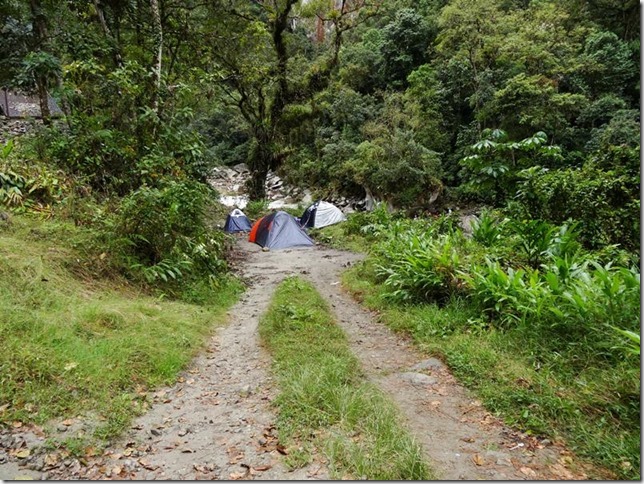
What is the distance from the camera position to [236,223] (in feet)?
60.4

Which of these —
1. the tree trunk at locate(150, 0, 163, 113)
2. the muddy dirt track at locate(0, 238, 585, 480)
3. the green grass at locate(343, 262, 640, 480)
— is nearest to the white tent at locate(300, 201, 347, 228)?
the tree trunk at locate(150, 0, 163, 113)

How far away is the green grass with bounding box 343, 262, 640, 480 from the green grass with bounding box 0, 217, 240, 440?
3.07m

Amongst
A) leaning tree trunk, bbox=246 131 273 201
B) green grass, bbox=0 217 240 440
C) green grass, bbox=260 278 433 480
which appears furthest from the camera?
leaning tree trunk, bbox=246 131 273 201

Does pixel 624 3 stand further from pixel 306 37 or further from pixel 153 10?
pixel 153 10

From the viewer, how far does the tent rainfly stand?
14.5 m

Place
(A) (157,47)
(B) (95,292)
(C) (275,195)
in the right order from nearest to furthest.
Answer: (B) (95,292) < (A) (157,47) < (C) (275,195)

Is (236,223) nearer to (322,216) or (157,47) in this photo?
(322,216)

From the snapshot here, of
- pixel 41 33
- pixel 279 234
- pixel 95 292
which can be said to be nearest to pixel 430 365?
pixel 95 292

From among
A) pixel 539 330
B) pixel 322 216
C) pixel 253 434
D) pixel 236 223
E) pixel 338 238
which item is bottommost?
pixel 338 238

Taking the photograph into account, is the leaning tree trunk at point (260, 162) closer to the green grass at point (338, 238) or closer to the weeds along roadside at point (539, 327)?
the green grass at point (338, 238)

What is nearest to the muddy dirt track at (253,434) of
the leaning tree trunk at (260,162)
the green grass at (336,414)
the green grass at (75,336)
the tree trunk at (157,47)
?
the green grass at (336,414)

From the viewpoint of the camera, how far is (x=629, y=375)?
3.06 metres

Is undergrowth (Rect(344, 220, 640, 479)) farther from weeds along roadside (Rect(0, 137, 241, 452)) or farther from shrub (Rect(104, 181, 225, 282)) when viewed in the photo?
shrub (Rect(104, 181, 225, 282))

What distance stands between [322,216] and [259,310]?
12386 mm
